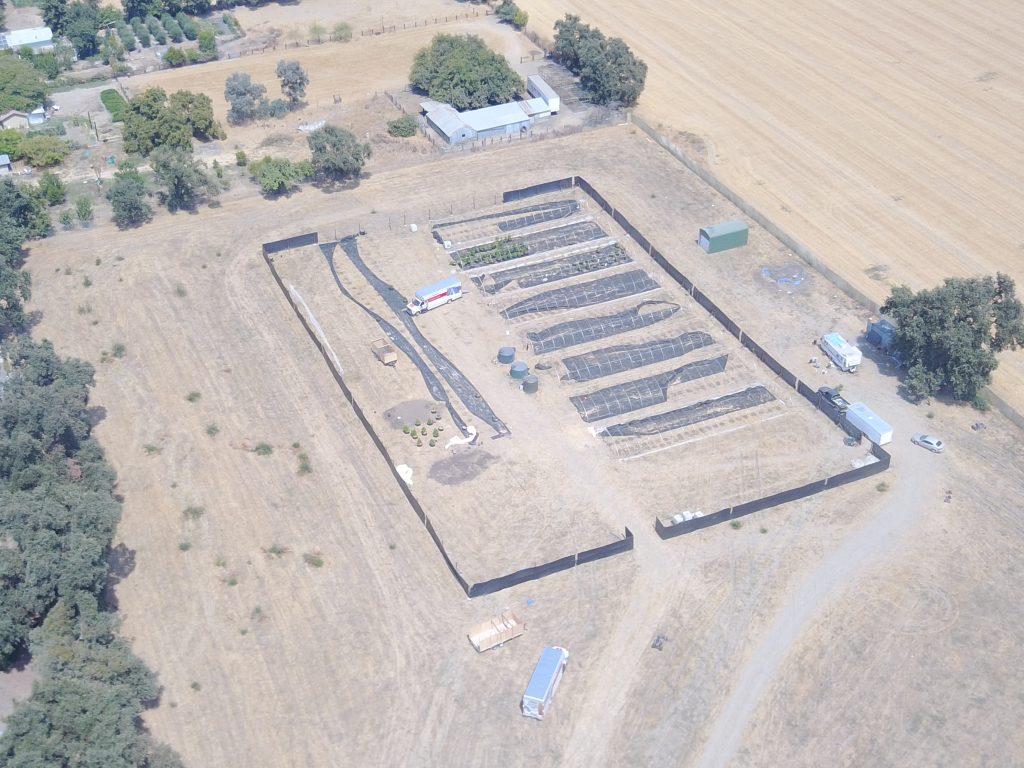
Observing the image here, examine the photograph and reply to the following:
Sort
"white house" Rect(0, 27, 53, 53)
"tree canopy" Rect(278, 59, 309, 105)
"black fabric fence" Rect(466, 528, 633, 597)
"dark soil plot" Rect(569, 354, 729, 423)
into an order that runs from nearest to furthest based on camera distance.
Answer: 1. "black fabric fence" Rect(466, 528, 633, 597)
2. "dark soil plot" Rect(569, 354, 729, 423)
3. "tree canopy" Rect(278, 59, 309, 105)
4. "white house" Rect(0, 27, 53, 53)

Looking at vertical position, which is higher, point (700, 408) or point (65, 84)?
point (700, 408)

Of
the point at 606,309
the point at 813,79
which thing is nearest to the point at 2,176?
the point at 606,309

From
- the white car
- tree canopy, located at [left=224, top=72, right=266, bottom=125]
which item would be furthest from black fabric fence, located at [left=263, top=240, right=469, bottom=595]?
the white car

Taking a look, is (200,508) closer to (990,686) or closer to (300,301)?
(300,301)

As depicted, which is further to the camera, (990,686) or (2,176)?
(2,176)

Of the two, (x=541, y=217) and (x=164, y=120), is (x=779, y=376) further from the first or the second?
(x=164, y=120)

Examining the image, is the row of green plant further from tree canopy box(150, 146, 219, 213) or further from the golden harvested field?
tree canopy box(150, 146, 219, 213)
